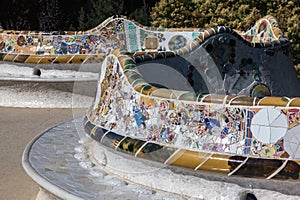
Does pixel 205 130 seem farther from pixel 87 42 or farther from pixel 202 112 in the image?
pixel 87 42

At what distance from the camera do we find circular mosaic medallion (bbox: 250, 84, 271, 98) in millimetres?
5301

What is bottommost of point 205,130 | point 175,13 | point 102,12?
point 102,12

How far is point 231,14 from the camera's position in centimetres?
1004

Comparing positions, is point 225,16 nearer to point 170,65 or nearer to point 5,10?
point 170,65

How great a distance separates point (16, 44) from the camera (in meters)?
8.62

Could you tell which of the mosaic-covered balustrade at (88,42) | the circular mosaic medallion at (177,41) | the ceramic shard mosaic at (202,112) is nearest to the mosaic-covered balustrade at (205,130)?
the ceramic shard mosaic at (202,112)

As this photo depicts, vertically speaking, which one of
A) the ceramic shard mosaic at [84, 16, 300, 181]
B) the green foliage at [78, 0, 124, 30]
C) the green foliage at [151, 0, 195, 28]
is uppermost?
the ceramic shard mosaic at [84, 16, 300, 181]

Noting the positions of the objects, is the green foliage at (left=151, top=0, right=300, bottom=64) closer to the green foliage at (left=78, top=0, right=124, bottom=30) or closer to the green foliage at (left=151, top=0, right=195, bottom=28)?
the green foliage at (left=151, top=0, right=195, bottom=28)

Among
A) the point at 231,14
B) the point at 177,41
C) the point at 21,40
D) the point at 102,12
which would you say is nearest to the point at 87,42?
the point at 21,40

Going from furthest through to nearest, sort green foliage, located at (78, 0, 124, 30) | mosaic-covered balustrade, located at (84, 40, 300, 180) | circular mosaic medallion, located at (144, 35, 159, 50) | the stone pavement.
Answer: green foliage, located at (78, 0, 124, 30)
circular mosaic medallion, located at (144, 35, 159, 50)
the stone pavement
mosaic-covered balustrade, located at (84, 40, 300, 180)

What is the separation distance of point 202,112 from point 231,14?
6.98m

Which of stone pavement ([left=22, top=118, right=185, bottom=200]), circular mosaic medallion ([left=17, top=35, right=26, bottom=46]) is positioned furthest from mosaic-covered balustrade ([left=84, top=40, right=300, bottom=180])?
circular mosaic medallion ([left=17, top=35, right=26, bottom=46])

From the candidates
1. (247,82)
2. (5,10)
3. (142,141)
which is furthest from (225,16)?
(5,10)

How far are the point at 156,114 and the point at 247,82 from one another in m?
2.00
